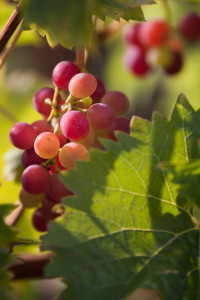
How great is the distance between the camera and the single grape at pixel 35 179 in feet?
2.04

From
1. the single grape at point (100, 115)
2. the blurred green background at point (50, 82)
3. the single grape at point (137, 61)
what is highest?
the single grape at point (100, 115)

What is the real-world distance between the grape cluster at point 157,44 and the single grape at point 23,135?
2.54 ft

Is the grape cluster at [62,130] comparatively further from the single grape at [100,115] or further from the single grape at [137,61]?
the single grape at [137,61]

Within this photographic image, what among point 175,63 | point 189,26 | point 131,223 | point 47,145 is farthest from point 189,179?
point 189,26

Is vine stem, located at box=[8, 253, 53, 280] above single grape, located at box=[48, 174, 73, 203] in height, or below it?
below

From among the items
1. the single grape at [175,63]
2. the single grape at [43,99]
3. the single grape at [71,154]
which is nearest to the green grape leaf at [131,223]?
the single grape at [71,154]

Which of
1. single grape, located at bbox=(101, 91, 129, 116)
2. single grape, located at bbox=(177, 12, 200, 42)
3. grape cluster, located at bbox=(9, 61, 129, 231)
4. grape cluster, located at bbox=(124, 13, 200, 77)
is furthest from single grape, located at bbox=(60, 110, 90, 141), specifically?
single grape, located at bbox=(177, 12, 200, 42)

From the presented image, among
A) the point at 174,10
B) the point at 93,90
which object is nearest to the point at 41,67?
the point at 174,10

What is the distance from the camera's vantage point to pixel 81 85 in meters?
0.62

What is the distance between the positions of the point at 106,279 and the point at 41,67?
7.97 ft

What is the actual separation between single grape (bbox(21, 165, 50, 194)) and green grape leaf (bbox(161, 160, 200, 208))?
0.61 ft

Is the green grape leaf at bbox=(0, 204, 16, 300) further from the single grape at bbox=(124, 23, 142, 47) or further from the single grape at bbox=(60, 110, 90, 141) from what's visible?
the single grape at bbox=(124, 23, 142, 47)

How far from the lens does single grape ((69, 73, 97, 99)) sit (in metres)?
0.62

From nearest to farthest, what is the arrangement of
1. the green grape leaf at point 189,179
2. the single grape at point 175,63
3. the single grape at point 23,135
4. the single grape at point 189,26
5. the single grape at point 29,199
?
the green grape leaf at point 189,179 < the single grape at point 23,135 < the single grape at point 29,199 < the single grape at point 175,63 < the single grape at point 189,26
